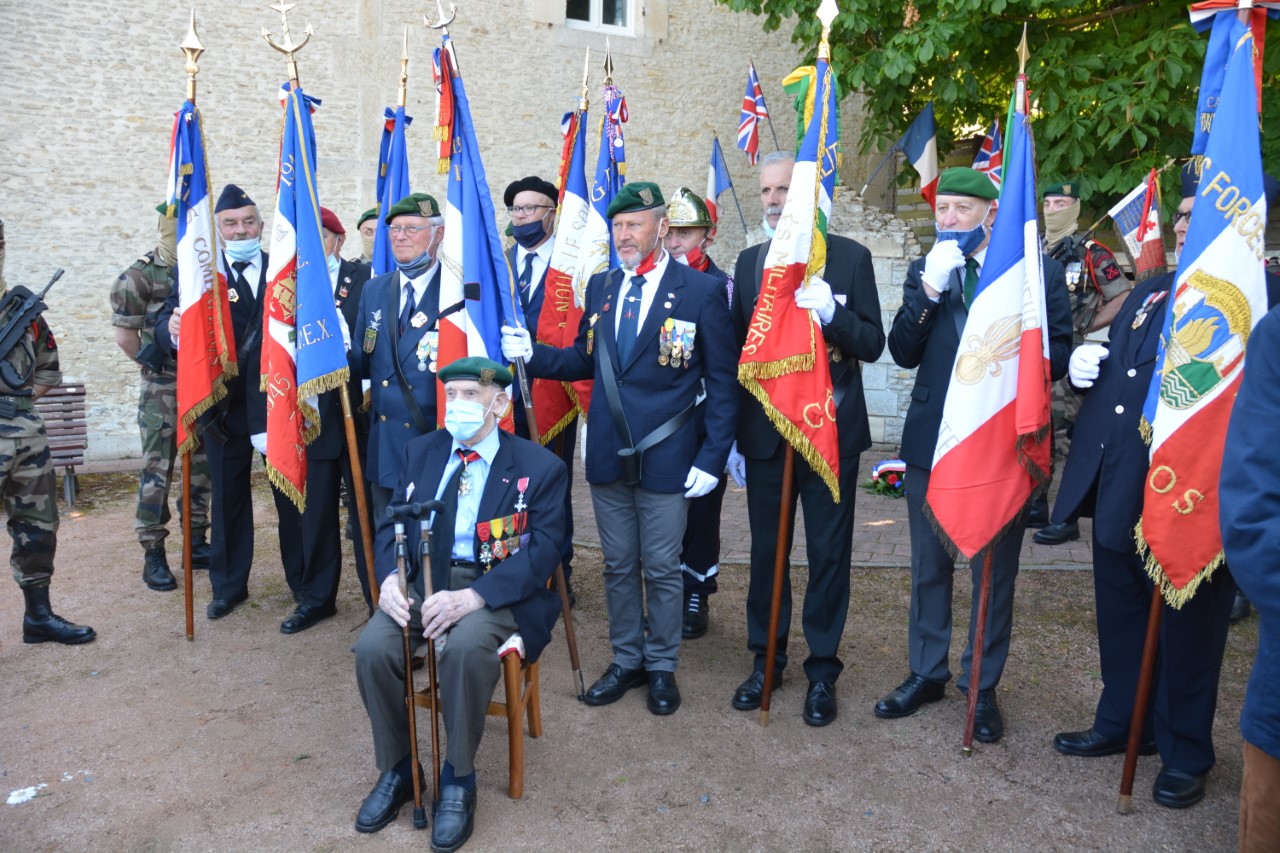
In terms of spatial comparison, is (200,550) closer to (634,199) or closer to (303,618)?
(303,618)

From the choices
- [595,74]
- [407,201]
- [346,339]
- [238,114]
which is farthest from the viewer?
[595,74]

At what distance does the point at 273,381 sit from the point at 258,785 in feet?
6.75

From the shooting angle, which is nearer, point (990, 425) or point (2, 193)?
point (990, 425)

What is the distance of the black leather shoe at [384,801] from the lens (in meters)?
3.36

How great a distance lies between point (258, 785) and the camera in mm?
3674

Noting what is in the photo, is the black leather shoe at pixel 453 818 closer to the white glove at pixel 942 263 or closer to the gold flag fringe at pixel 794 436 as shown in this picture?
the gold flag fringe at pixel 794 436

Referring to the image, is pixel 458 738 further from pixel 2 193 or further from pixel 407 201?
pixel 2 193

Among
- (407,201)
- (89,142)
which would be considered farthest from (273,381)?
(89,142)

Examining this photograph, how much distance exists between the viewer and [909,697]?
4.24 metres

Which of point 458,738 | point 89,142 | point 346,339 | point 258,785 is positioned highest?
point 89,142

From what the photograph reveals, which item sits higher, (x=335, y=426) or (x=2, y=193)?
(x=2, y=193)

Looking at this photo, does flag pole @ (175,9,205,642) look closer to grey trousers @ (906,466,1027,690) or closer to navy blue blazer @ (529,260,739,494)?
navy blue blazer @ (529,260,739,494)

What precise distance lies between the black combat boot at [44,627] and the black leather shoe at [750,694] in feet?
11.3

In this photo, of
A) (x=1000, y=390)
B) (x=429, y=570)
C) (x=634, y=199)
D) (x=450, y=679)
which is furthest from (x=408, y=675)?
(x=1000, y=390)
